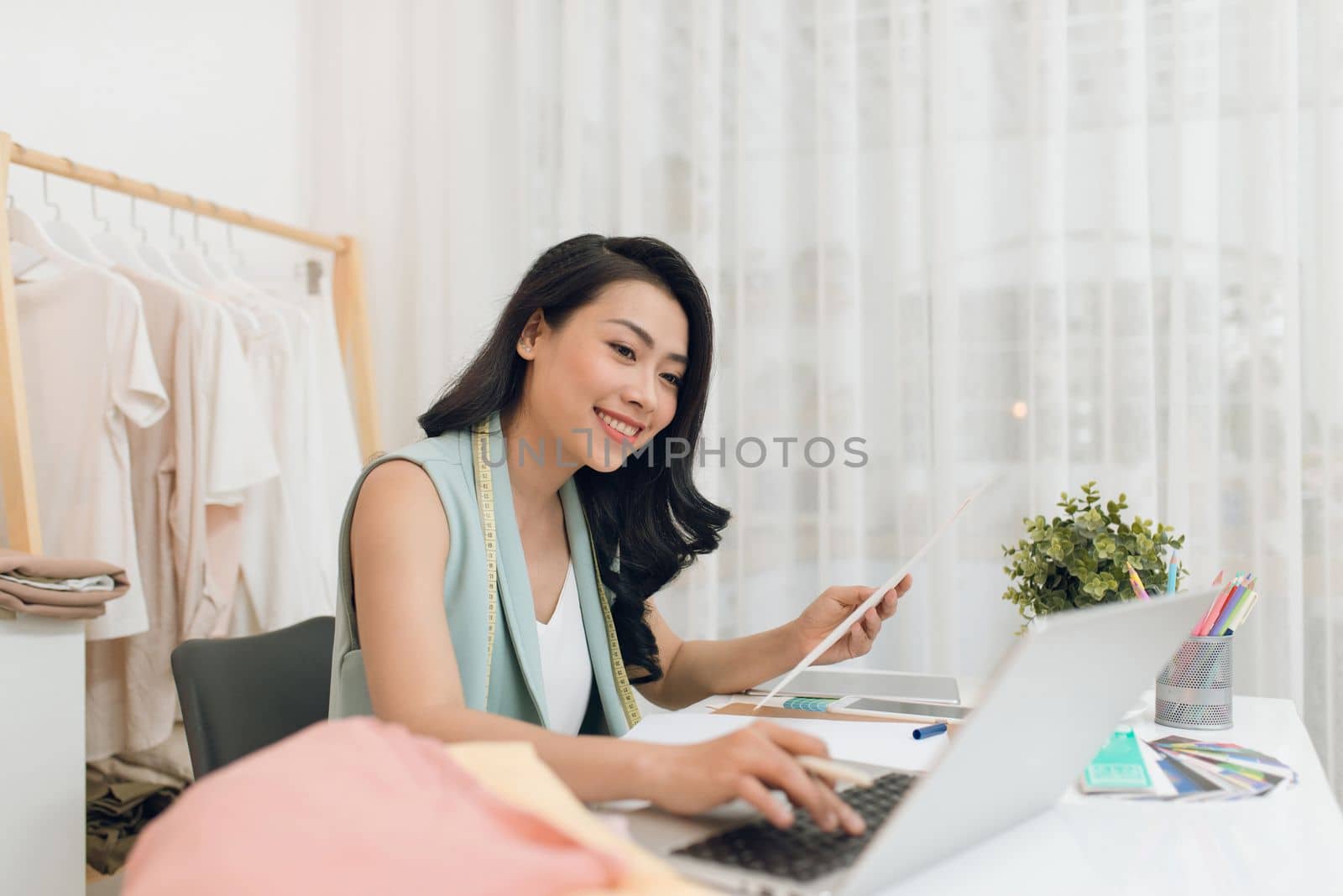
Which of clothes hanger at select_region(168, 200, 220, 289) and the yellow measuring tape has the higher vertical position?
clothes hanger at select_region(168, 200, 220, 289)

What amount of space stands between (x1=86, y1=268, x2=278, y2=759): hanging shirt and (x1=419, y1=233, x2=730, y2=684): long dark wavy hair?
69cm

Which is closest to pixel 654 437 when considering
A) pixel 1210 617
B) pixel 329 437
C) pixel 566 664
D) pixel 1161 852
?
pixel 566 664

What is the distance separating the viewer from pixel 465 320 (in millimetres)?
2512

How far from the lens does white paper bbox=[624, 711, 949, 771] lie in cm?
102

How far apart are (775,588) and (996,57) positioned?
1.22m

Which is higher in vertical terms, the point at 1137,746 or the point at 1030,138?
the point at 1030,138

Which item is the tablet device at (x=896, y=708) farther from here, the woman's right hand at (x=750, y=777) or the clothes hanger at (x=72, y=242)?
the clothes hanger at (x=72, y=242)

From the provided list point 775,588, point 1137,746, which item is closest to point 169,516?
point 775,588

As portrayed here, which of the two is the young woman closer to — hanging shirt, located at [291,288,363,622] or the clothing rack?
the clothing rack

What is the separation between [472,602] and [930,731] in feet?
1.72

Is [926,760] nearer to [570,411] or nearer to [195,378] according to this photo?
[570,411]

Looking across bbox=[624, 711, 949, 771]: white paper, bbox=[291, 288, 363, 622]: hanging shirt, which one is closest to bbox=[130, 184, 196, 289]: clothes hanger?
bbox=[291, 288, 363, 622]: hanging shirt

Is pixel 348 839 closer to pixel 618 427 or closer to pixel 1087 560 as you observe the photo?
pixel 618 427

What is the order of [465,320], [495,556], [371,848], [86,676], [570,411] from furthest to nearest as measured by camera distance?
[465,320]
[86,676]
[570,411]
[495,556]
[371,848]
